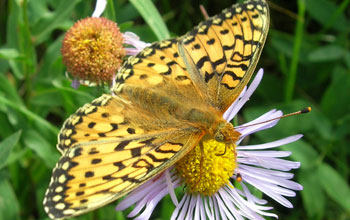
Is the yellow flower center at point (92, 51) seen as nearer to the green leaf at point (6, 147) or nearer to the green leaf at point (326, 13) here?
the green leaf at point (6, 147)

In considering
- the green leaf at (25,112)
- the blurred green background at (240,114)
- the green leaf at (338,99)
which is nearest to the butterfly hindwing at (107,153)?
the blurred green background at (240,114)

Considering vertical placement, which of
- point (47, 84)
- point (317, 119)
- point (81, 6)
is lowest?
point (317, 119)

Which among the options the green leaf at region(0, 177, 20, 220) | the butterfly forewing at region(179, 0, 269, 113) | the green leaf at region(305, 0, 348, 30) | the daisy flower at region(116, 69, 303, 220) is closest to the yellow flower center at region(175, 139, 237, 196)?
the daisy flower at region(116, 69, 303, 220)

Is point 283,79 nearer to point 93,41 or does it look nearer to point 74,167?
point 93,41

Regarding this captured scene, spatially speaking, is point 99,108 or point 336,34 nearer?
point 99,108

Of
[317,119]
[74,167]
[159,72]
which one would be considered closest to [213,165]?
[159,72]

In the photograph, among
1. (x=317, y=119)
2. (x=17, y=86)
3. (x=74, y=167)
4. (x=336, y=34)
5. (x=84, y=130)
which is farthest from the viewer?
(x=336, y=34)

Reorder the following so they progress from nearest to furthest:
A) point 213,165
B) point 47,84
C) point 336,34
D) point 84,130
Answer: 1. point 84,130
2. point 213,165
3. point 47,84
4. point 336,34

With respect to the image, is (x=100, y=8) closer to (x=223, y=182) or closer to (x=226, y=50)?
(x=226, y=50)
